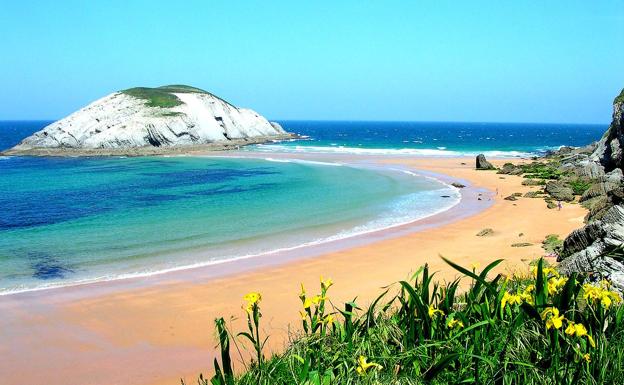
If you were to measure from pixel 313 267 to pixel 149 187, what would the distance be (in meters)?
23.4

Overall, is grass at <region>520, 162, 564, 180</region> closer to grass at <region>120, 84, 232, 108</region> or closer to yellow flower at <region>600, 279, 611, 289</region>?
yellow flower at <region>600, 279, 611, 289</region>

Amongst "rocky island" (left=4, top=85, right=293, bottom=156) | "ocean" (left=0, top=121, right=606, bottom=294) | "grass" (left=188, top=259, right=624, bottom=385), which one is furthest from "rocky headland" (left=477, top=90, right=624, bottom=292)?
"rocky island" (left=4, top=85, right=293, bottom=156)

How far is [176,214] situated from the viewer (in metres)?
25.3

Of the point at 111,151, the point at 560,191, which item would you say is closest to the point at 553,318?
the point at 560,191

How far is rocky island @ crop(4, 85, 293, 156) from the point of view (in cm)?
7031

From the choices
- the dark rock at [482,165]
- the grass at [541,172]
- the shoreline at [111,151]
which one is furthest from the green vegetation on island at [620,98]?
the shoreline at [111,151]

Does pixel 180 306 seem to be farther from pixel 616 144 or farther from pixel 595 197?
pixel 616 144

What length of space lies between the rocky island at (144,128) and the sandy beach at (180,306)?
5533cm

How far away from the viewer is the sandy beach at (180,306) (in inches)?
374

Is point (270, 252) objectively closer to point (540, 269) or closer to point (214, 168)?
point (540, 269)

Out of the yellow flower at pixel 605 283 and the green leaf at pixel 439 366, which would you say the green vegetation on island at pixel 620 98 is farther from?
the green leaf at pixel 439 366

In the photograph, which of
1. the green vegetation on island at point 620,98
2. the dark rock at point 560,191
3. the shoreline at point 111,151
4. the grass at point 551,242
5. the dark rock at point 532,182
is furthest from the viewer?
the shoreline at point 111,151

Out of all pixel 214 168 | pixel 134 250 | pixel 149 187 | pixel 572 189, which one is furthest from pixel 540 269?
pixel 214 168

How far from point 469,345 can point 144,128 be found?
73084 millimetres
